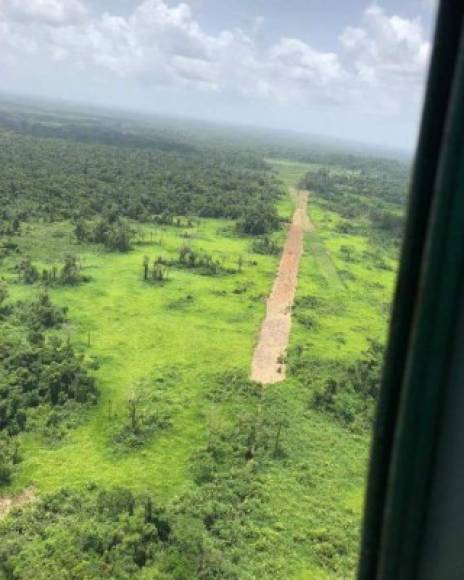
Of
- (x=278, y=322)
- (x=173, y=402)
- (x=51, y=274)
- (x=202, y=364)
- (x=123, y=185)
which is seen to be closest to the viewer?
(x=173, y=402)

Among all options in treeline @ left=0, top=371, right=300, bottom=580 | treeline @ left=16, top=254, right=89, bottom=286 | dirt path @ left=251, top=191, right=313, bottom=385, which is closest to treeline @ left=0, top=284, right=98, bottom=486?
treeline @ left=0, top=371, right=300, bottom=580

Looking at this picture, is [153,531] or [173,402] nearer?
[153,531]

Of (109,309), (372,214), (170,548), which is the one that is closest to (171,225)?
(109,309)

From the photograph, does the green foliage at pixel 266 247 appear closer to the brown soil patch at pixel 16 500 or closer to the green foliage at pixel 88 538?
the green foliage at pixel 88 538

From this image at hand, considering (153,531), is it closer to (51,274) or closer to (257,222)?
(51,274)

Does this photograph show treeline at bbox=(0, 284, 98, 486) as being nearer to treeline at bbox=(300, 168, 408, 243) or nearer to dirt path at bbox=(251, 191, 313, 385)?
dirt path at bbox=(251, 191, 313, 385)

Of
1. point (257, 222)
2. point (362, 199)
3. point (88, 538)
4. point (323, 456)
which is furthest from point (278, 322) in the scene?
point (362, 199)
